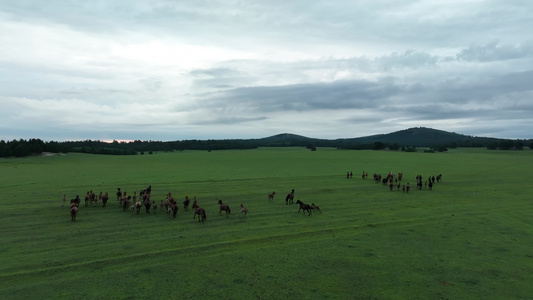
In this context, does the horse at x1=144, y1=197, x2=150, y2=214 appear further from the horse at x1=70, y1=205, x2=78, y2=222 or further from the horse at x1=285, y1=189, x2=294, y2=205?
the horse at x1=285, y1=189, x2=294, y2=205

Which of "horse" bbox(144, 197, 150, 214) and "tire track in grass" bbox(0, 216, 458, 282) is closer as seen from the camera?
"tire track in grass" bbox(0, 216, 458, 282)

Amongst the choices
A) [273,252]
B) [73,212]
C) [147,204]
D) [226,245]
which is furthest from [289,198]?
[73,212]

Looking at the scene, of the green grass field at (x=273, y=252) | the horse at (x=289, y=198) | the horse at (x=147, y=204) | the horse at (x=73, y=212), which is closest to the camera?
the green grass field at (x=273, y=252)

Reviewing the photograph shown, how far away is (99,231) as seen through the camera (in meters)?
14.6

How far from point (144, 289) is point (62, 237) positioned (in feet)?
22.3

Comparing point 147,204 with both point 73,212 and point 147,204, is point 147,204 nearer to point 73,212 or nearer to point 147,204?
point 147,204

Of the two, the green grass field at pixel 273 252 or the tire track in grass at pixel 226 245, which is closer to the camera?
the green grass field at pixel 273 252

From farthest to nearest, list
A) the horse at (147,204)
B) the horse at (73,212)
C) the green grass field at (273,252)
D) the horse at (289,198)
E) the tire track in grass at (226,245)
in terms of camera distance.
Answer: the horse at (289,198), the horse at (147,204), the horse at (73,212), the tire track in grass at (226,245), the green grass field at (273,252)

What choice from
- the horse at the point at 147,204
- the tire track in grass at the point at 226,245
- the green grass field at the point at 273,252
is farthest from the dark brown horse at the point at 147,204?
the tire track in grass at the point at 226,245

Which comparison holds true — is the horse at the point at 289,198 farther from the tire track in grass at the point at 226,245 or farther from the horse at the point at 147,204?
the horse at the point at 147,204

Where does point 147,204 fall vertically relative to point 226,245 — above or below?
above

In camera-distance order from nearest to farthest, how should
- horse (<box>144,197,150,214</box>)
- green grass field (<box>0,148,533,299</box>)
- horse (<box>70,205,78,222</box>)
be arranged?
green grass field (<box>0,148,533,299</box>), horse (<box>70,205,78,222</box>), horse (<box>144,197,150,214</box>)

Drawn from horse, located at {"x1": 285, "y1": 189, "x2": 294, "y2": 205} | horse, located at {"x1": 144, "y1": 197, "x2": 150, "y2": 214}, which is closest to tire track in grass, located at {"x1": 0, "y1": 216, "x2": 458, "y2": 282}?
horse, located at {"x1": 285, "y1": 189, "x2": 294, "y2": 205}

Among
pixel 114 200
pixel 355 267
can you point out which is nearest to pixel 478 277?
pixel 355 267
